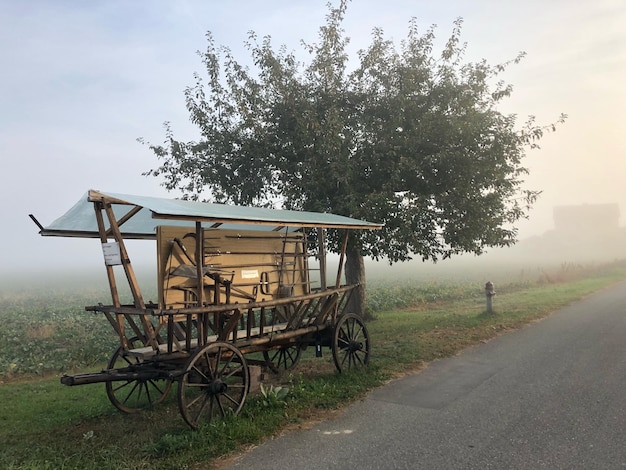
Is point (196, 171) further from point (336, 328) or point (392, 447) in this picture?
Answer: point (392, 447)

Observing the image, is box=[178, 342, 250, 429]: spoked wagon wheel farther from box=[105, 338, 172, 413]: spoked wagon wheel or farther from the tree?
the tree

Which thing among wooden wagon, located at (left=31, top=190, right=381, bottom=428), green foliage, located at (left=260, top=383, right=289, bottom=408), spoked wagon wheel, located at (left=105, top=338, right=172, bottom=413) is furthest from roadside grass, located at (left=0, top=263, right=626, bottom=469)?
wooden wagon, located at (left=31, top=190, right=381, bottom=428)

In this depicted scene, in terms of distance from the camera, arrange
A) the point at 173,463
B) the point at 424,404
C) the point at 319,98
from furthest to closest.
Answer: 1. the point at 319,98
2. the point at 424,404
3. the point at 173,463

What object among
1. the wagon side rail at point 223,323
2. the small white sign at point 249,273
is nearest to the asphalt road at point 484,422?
the wagon side rail at point 223,323

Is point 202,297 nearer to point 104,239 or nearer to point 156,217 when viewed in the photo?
point 156,217

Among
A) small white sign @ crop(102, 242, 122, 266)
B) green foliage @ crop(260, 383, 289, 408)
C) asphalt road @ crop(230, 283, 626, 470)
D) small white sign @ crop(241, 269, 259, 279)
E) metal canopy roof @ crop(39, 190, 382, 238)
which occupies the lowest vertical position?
asphalt road @ crop(230, 283, 626, 470)

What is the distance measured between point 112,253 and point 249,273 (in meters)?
2.26

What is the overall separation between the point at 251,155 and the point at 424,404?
365 inches

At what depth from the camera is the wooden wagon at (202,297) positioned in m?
5.79

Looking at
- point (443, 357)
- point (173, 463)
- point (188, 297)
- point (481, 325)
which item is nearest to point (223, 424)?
point (173, 463)

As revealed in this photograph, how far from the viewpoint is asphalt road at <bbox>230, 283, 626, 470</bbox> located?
4508mm

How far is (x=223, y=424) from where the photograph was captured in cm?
541

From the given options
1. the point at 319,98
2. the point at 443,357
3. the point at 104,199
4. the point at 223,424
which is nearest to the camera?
the point at 223,424

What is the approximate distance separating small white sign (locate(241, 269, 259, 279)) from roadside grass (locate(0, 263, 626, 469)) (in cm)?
185
